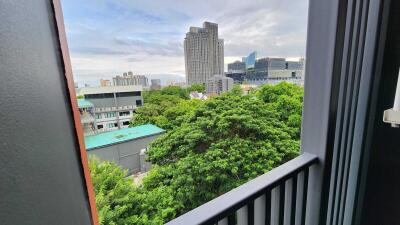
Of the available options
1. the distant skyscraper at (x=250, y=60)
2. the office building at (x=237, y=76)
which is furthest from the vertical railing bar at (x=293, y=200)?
the distant skyscraper at (x=250, y=60)

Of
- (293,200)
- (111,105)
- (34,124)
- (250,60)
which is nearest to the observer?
(34,124)

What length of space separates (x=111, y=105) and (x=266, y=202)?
817mm

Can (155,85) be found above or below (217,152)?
above

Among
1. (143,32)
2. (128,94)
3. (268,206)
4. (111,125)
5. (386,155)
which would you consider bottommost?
(268,206)

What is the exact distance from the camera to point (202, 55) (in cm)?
120

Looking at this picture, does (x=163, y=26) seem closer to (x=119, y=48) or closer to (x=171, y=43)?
(x=171, y=43)

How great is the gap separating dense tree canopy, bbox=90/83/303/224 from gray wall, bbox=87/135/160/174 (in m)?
0.54

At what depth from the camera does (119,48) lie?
41.8 inches

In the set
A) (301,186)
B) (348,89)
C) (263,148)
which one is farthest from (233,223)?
(263,148)

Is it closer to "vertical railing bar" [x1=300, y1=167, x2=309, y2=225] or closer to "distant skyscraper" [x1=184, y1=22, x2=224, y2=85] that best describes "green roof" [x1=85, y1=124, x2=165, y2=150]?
"distant skyscraper" [x1=184, y1=22, x2=224, y2=85]

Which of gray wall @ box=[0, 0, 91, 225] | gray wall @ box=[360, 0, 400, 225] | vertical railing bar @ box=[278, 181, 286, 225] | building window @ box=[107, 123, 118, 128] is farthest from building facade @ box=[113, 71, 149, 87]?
gray wall @ box=[360, 0, 400, 225]

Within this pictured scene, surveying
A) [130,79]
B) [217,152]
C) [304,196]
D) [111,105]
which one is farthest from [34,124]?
[217,152]

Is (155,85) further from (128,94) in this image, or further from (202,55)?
(202,55)

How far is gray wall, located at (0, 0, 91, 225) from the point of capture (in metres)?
0.28
